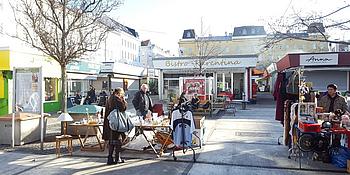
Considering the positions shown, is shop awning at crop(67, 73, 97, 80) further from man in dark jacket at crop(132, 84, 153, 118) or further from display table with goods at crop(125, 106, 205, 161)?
display table with goods at crop(125, 106, 205, 161)

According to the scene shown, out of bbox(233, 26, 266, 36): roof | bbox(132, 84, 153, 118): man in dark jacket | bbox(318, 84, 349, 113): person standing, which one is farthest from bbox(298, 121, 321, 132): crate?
bbox(233, 26, 266, 36): roof

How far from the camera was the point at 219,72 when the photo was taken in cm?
2608

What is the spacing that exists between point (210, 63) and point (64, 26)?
1778 cm

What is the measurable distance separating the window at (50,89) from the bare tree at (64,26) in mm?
8994

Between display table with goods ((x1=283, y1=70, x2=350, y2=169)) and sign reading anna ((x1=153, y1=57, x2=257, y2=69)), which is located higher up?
sign reading anna ((x1=153, y1=57, x2=257, y2=69))

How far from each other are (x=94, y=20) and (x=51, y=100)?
10304mm

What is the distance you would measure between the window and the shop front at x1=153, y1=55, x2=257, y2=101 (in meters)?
8.70

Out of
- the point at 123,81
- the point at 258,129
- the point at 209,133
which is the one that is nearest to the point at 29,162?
the point at 209,133

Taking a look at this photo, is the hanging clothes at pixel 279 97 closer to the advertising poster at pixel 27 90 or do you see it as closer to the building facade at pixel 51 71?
the building facade at pixel 51 71

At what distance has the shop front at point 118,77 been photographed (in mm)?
27547

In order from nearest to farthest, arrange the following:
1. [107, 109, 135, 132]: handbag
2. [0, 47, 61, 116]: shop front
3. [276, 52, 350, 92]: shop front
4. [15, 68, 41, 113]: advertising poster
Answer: [107, 109, 135, 132]: handbag < [15, 68, 41, 113]: advertising poster < [0, 47, 61, 116]: shop front < [276, 52, 350, 92]: shop front

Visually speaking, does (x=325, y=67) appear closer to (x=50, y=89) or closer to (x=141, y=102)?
(x=141, y=102)

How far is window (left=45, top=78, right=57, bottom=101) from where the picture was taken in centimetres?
1771

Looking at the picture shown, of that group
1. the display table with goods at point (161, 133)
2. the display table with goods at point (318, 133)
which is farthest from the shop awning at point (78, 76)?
the display table with goods at point (318, 133)
